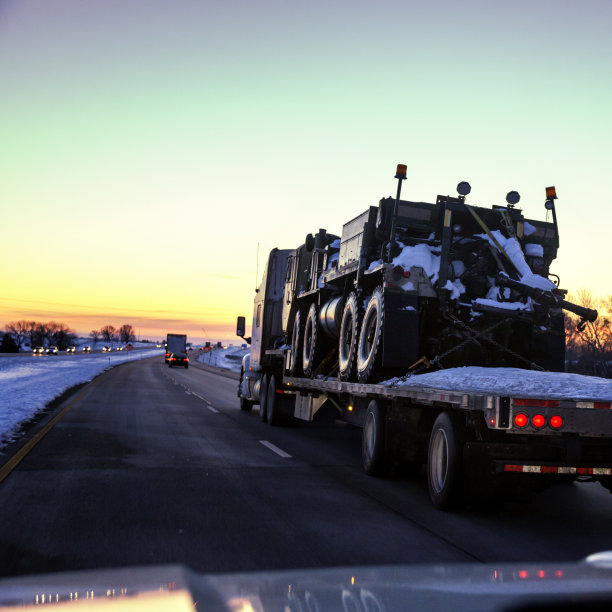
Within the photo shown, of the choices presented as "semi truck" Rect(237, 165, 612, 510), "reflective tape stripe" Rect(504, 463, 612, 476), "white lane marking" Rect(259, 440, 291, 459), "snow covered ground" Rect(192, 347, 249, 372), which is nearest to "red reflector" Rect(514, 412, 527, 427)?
"semi truck" Rect(237, 165, 612, 510)

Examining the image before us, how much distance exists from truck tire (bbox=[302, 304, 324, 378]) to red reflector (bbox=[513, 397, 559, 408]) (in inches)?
290

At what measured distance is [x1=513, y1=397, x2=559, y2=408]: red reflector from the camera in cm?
639

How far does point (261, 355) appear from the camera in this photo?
18.0 m

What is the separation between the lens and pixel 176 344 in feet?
239

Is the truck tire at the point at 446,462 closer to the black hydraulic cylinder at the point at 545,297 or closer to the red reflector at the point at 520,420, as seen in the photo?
the red reflector at the point at 520,420

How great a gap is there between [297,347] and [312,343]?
3.41 ft

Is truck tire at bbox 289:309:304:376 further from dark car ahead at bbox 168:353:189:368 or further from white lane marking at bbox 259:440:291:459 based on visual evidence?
dark car ahead at bbox 168:353:189:368

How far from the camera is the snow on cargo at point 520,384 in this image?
22.3ft

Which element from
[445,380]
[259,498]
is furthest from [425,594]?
[445,380]

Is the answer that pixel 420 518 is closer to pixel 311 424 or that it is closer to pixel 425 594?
pixel 425 594

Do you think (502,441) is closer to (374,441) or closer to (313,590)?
(374,441)

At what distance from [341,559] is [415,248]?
5.94 metres

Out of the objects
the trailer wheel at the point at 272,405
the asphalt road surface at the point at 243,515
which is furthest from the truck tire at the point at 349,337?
the trailer wheel at the point at 272,405

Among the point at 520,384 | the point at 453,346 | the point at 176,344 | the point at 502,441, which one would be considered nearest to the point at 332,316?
the point at 453,346
